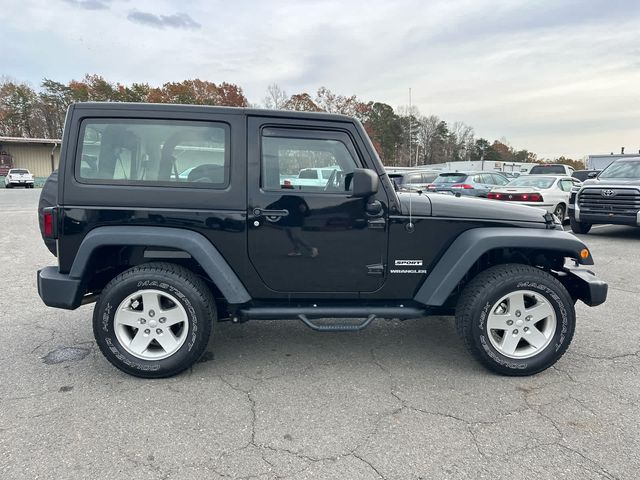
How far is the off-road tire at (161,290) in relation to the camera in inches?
119

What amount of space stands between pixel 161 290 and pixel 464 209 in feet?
7.91

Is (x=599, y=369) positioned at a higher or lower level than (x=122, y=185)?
lower

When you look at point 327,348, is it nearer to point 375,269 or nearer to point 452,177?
point 375,269

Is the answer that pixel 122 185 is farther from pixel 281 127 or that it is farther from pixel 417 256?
pixel 417 256

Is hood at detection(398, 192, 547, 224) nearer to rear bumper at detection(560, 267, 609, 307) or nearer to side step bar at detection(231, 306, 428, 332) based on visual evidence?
rear bumper at detection(560, 267, 609, 307)

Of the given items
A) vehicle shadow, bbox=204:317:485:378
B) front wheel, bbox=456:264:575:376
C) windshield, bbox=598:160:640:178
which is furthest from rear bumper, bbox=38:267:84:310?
windshield, bbox=598:160:640:178

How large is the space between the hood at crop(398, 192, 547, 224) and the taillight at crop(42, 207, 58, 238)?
2.60 metres

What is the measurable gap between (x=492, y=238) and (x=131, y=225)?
8.79ft

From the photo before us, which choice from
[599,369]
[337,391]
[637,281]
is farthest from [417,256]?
[637,281]

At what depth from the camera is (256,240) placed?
3.12m

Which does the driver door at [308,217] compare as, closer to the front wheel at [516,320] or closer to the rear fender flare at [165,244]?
the rear fender flare at [165,244]

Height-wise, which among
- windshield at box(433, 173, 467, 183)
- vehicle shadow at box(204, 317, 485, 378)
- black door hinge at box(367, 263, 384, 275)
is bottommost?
vehicle shadow at box(204, 317, 485, 378)

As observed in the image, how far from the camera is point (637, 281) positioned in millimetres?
5887

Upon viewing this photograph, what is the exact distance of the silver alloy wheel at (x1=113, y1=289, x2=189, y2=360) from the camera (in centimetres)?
308
